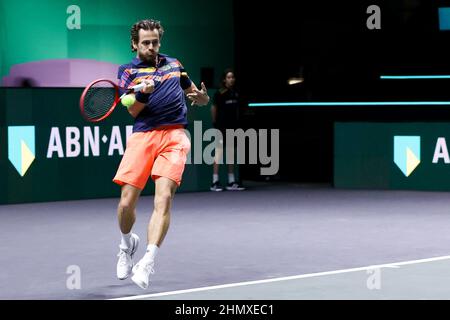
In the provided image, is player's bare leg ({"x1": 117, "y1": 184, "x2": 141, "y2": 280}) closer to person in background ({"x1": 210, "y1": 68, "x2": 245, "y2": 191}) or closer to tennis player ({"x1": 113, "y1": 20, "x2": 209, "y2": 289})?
tennis player ({"x1": 113, "y1": 20, "x2": 209, "y2": 289})

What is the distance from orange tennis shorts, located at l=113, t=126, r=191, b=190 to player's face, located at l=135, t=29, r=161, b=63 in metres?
0.56

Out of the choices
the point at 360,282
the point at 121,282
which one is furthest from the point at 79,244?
the point at 360,282

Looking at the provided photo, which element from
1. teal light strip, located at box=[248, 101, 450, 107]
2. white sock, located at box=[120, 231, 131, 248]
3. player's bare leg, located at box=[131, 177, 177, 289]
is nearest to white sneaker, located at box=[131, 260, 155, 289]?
player's bare leg, located at box=[131, 177, 177, 289]

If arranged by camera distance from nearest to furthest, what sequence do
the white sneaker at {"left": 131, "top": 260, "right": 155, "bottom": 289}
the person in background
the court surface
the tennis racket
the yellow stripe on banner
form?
the white sneaker at {"left": 131, "top": 260, "right": 155, "bottom": 289}
the court surface
the tennis racket
the yellow stripe on banner
the person in background

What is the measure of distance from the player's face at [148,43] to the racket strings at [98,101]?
50 cm

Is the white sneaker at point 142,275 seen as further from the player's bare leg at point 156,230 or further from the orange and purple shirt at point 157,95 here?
the orange and purple shirt at point 157,95

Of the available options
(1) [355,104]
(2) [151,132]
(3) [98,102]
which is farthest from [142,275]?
(1) [355,104]

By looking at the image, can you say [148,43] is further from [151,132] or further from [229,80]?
[229,80]

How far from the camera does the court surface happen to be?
25.8ft

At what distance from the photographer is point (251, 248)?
33.2 ft

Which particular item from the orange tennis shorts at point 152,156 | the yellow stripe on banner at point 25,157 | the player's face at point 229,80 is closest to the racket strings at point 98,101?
the orange tennis shorts at point 152,156

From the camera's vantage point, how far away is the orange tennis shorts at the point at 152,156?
8039mm
